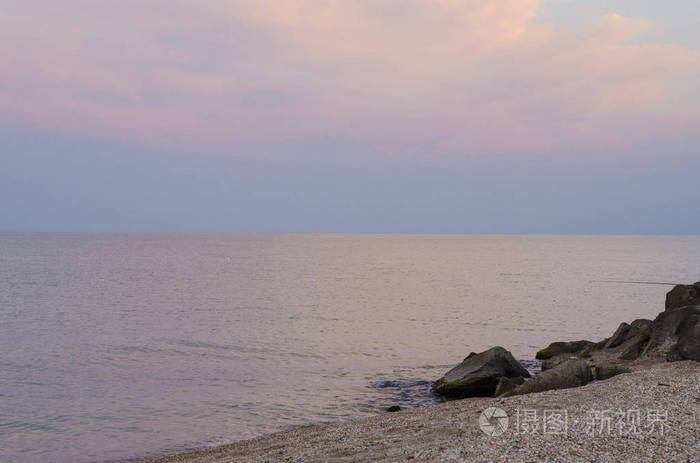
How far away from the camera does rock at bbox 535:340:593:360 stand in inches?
1200

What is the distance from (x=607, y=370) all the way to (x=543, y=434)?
39.1ft

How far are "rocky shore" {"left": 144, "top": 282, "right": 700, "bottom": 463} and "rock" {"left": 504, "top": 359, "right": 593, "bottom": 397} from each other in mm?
36

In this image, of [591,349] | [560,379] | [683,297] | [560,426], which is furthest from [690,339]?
[560,426]

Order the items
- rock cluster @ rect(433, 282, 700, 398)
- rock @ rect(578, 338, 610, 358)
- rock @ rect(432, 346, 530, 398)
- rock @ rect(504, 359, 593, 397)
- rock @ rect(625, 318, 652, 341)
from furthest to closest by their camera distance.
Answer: rock @ rect(578, 338, 610, 358), rock @ rect(625, 318, 652, 341), rock @ rect(432, 346, 530, 398), rock cluster @ rect(433, 282, 700, 398), rock @ rect(504, 359, 593, 397)

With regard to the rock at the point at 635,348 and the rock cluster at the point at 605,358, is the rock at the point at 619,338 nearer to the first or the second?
the rock cluster at the point at 605,358

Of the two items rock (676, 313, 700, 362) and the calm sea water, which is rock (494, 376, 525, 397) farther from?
rock (676, 313, 700, 362)

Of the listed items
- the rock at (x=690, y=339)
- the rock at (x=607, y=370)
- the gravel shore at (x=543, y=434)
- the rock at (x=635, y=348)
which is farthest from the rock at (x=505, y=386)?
the rock at (x=690, y=339)

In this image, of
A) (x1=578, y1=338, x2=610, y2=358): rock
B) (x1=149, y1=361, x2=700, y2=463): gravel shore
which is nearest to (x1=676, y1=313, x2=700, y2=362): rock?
(x1=149, y1=361, x2=700, y2=463): gravel shore

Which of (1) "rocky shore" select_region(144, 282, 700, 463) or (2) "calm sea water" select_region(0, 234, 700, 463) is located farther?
(2) "calm sea water" select_region(0, 234, 700, 463)

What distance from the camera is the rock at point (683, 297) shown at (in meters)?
24.0

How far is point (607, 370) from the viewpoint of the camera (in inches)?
817

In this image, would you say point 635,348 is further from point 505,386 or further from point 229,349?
Answer: point 229,349

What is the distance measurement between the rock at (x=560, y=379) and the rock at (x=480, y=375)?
178 inches

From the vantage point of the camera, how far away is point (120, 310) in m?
53.7
